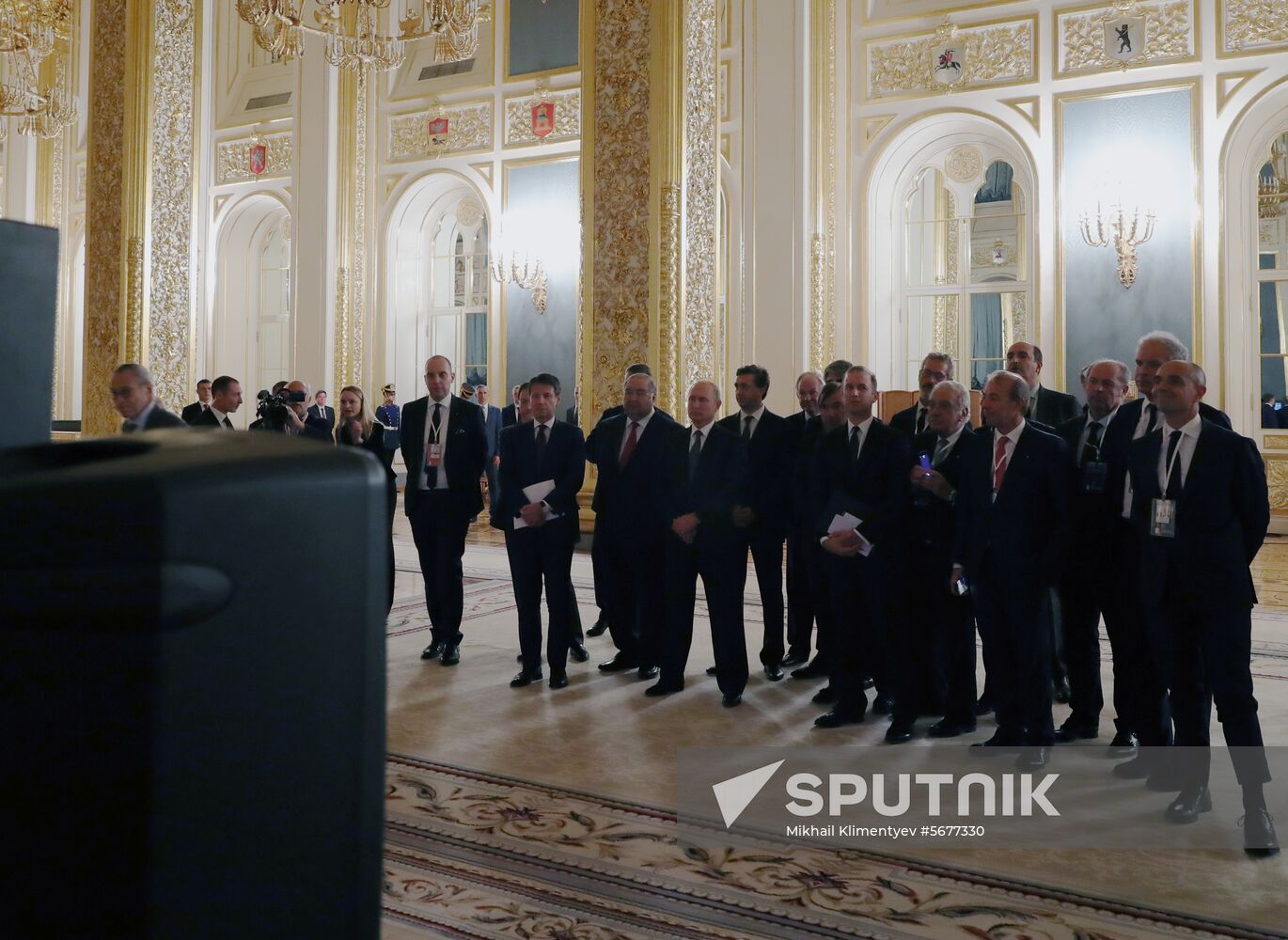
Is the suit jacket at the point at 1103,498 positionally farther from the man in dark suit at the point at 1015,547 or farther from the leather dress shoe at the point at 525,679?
the leather dress shoe at the point at 525,679

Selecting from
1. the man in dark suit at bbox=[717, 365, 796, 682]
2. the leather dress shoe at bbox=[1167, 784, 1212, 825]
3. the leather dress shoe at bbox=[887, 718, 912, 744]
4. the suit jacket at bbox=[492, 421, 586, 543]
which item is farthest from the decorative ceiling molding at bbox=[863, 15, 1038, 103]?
the leather dress shoe at bbox=[1167, 784, 1212, 825]

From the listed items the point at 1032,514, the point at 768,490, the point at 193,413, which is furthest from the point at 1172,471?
the point at 193,413

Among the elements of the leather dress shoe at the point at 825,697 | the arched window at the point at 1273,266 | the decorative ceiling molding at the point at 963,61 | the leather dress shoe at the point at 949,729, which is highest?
the decorative ceiling molding at the point at 963,61

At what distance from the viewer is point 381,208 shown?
16.1 m

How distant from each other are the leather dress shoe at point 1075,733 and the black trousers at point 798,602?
5.19ft

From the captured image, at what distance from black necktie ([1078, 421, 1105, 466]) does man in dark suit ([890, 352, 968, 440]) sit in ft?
2.99

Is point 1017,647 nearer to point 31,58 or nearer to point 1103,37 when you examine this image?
point 1103,37

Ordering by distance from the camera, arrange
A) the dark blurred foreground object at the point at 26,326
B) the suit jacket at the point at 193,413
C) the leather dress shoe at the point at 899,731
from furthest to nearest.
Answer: the suit jacket at the point at 193,413 → the leather dress shoe at the point at 899,731 → the dark blurred foreground object at the point at 26,326

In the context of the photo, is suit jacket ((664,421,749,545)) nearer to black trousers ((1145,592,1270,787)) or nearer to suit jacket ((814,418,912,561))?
suit jacket ((814,418,912,561))

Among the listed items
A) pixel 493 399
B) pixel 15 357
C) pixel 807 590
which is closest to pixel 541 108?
pixel 493 399

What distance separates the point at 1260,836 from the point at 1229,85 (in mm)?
10396

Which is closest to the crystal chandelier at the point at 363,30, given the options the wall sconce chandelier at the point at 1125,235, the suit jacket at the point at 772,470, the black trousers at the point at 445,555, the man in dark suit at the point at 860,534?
the black trousers at the point at 445,555

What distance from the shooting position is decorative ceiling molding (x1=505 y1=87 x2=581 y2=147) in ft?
48.3

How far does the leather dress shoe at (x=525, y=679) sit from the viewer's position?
212 inches
